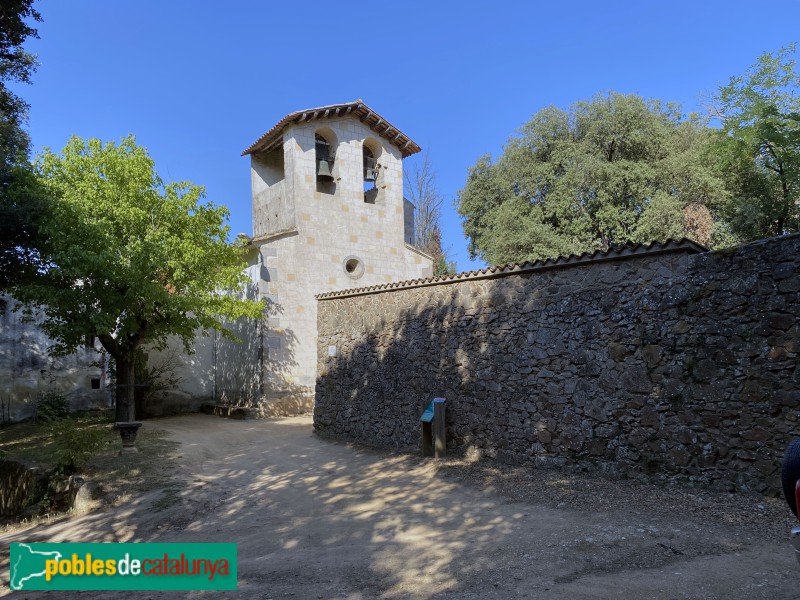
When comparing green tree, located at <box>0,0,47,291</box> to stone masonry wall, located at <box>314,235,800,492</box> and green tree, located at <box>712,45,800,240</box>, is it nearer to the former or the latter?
stone masonry wall, located at <box>314,235,800,492</box>

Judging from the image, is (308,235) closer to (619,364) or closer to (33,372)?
(33,372)

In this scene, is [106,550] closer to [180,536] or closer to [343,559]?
[180,536]

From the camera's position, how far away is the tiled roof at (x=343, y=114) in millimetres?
16891

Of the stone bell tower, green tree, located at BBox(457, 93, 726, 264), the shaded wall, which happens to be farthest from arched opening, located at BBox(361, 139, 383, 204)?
the shaded wall

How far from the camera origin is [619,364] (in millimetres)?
6973

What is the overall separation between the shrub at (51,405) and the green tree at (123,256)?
3287 millimetres

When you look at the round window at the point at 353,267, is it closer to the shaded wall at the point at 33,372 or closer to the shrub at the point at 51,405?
the shaded wall at the point at 33,372

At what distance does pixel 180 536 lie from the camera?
6.23m

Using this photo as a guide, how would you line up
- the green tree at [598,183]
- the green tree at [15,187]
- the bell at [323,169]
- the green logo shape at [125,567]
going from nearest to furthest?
the green logo shape at [125,567], the green tree at [15,187], the bell at [323,169], the green tree at [598,183]

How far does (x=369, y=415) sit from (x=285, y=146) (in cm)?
1048

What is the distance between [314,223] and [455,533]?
42.2 feet

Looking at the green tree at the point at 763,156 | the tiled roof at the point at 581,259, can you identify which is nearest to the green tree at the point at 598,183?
the green tree at the point at 763,156

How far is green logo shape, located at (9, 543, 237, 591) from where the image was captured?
4773mm

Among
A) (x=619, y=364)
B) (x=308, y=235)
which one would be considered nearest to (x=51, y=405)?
(x=308, y=235)
